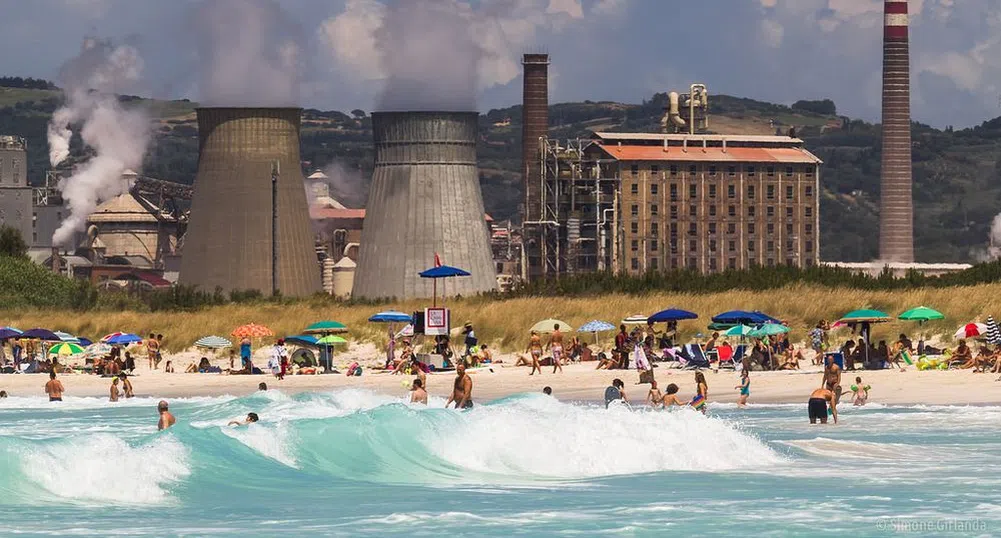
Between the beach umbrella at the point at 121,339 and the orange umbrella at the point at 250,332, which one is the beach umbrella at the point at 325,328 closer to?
the orange umbrella at the point at 250,332

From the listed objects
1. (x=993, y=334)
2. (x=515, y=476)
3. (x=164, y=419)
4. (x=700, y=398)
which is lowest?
(x=515, y=476)

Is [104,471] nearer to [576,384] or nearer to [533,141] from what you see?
[576,384]

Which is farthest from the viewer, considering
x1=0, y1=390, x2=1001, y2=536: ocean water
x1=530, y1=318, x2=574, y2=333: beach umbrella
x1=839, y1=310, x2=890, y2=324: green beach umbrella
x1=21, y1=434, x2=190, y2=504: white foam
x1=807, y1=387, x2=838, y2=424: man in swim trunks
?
x1=530, y1=318, x2=574, y2=333: beach umbrella

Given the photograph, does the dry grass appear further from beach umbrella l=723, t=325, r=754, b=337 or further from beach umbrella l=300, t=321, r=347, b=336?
beach umbrella l=723, t=325, r=754, b=337

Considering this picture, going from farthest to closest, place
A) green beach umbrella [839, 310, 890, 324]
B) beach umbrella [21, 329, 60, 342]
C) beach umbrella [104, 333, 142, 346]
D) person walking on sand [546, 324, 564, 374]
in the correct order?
beach umbrella [104, 333, 142, 346] < beach umbrella [21, 329, 60, 342] < person walking on sand [546, 324, 564, 374] < green beach umbrella [839, 310, 890, 324]

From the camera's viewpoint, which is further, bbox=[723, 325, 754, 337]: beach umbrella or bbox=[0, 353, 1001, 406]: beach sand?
bbox=[723, 325, 754, 337]: beach umbrella

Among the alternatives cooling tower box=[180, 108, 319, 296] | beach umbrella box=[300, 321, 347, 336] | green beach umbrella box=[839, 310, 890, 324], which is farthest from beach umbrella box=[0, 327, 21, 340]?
cooling tower box=[180, 108, 319, 296]

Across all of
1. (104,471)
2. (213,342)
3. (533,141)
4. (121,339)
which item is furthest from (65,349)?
(533,141)
